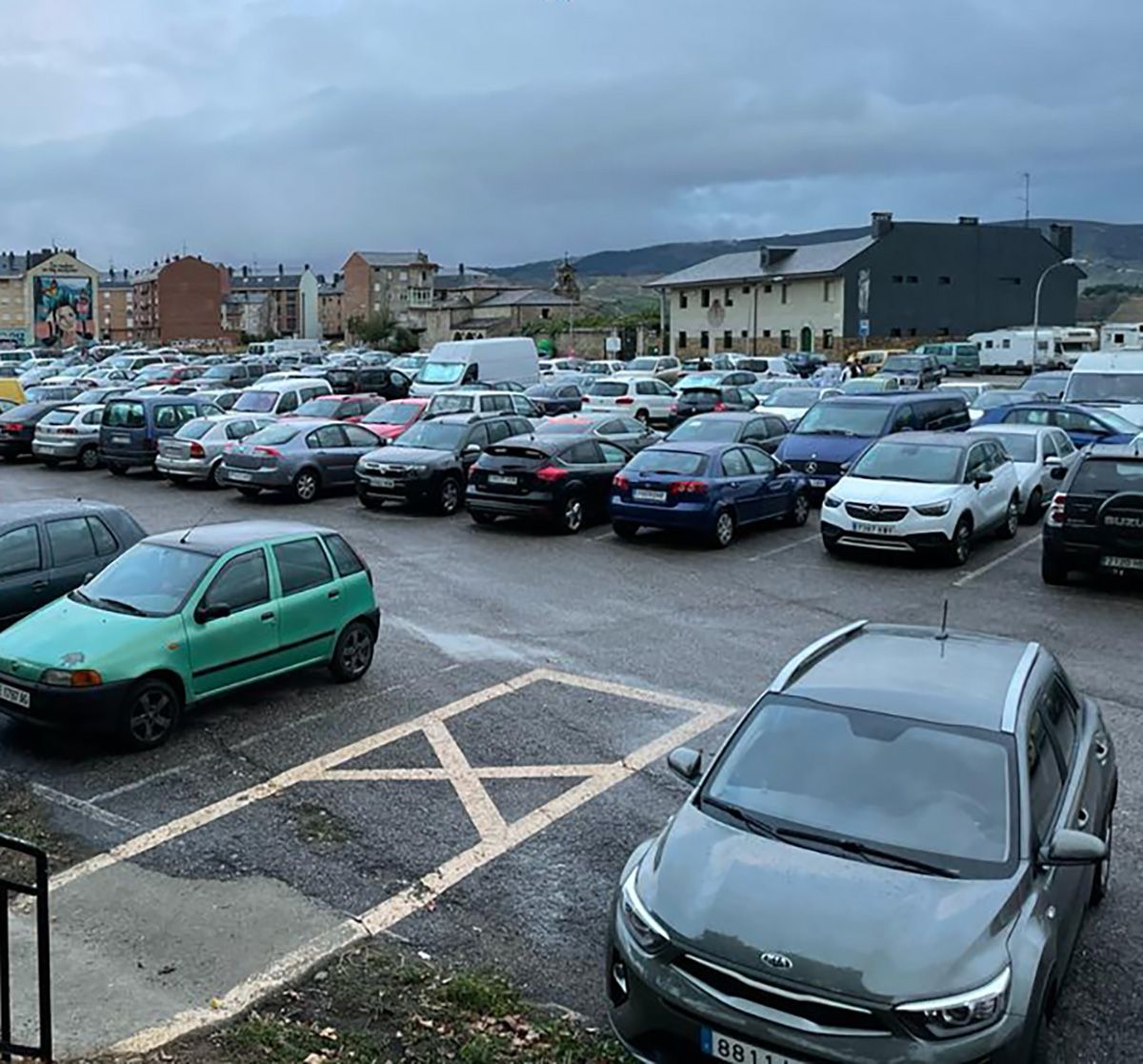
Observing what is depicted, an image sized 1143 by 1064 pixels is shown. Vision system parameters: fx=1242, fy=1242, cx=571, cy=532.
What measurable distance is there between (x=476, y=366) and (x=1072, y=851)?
114 feet

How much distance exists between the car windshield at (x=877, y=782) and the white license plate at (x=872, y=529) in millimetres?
10535

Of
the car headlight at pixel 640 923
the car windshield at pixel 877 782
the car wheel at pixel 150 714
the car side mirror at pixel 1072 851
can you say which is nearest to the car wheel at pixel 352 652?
the car wheel at pixel 150 714

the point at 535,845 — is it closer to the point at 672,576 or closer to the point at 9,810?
the point at 9,810

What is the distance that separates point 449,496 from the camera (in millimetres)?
20812

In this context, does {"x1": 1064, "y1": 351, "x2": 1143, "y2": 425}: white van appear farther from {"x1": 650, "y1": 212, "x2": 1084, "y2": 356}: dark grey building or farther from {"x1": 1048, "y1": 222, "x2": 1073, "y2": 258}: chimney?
{"x1": 1048, "y1": 222, "x2": 1073, "y2": 258}: chimney

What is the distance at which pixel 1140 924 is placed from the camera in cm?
634

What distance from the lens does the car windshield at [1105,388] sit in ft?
89.0

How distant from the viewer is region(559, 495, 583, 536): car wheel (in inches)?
733

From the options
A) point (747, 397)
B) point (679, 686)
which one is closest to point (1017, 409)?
point (747, 397)

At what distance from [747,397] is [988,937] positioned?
3007 centimetres

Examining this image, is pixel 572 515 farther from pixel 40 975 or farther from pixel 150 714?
pixel 40 975

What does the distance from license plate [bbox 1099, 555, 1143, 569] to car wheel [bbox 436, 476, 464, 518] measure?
10.4 metres

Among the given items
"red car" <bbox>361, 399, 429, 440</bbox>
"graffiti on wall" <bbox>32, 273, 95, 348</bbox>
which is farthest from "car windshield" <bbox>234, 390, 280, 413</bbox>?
"graffiti on wall" <bbox>32, 273, 95, 348</bbox>

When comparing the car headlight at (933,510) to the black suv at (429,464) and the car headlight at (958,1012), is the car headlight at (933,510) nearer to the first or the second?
the black suv at (429,464)
